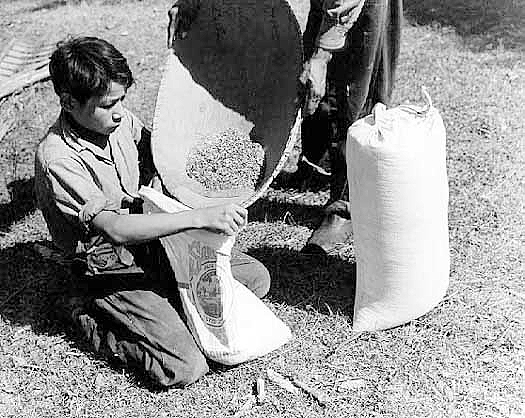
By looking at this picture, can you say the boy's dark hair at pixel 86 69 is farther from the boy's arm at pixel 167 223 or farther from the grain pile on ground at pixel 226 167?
the grain pile on ground at pixel 226 167

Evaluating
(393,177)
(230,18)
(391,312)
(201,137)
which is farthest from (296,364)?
(230,18)

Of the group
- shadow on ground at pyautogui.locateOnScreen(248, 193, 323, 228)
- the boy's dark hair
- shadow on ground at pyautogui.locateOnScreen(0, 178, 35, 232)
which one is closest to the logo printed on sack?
the boy's dark hair

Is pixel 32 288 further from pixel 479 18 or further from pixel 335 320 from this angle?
pixel 479 18

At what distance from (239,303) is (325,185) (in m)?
1.51

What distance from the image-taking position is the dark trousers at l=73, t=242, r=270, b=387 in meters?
2.88

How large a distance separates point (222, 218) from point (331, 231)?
1.12 m

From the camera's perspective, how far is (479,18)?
22.0 feet

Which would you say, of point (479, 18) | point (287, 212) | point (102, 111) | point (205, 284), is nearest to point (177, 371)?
point (205, 284)

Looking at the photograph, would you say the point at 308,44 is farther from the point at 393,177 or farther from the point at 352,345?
the point at 352,345

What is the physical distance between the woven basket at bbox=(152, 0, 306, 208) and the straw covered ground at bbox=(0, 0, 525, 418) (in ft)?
2.16

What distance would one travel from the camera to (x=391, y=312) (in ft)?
10.1

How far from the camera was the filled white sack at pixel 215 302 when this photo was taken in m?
2.79

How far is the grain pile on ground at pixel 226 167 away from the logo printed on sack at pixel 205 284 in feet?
1.27

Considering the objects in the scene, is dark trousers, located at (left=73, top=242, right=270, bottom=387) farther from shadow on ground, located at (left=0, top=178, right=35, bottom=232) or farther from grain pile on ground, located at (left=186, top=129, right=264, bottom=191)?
shadow on ground, located at (left=0, top=178, right=35, bottom=232)
